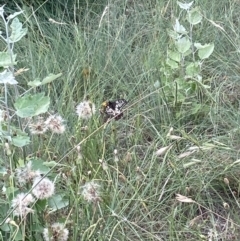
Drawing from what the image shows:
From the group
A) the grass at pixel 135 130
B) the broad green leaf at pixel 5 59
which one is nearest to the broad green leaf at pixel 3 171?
the grass at pixel 135 130

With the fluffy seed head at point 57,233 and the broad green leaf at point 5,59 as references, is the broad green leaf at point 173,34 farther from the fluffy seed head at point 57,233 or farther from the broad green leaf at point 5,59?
the fluffy seed head at point 57,233

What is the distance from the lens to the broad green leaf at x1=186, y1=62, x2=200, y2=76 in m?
2.34

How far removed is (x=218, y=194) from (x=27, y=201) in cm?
66

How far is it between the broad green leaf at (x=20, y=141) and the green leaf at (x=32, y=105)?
8 cm

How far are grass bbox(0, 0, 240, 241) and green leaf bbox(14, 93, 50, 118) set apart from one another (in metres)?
0.14

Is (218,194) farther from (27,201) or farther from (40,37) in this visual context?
(40,37)

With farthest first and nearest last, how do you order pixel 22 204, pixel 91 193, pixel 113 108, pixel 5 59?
pixel 113 108 < pixel 5 59 < pixel 91 193 < pixel 22 204

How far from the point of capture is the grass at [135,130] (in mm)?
1813

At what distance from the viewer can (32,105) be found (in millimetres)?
1711

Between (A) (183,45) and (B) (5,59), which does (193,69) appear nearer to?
(A) (183,45)

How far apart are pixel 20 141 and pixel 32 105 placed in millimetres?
103

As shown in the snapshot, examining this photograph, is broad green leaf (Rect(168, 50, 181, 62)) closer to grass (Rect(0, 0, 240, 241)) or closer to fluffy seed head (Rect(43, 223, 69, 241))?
grass (Rect(0, 0, 240, 241))

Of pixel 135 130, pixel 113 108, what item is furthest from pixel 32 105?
pixel 135 130

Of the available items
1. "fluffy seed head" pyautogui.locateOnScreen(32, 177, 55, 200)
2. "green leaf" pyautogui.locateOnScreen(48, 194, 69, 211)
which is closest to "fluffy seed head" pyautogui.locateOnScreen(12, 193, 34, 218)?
"fluffy seed head" pyautogui.locateOnScreen(32, 177, 55, 200)
